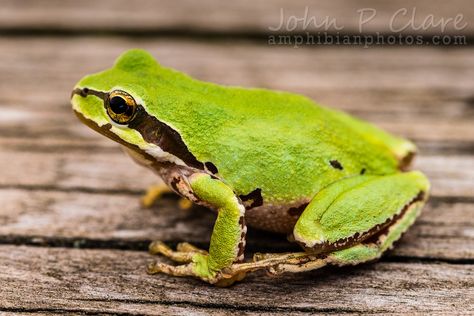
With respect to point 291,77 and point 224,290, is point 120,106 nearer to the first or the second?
point 224,290

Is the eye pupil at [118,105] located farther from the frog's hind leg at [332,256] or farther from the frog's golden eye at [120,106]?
the frog's hind leg at [332,256]

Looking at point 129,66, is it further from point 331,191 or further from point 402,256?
point 402,256

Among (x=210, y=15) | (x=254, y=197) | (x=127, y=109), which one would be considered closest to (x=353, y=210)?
(x=254, y=197)

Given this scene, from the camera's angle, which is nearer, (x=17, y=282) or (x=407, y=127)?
(x=17, y=282)

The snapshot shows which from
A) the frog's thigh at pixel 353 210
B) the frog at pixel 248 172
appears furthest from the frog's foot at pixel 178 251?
the frog's thigh at pixel 353 210

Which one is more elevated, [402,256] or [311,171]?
[311,171]

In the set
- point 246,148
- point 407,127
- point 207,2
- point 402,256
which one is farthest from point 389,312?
point 207,2

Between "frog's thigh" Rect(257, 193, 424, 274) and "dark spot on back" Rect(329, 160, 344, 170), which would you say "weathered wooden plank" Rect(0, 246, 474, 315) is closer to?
"frog's thigh" Rect(257, 193, 424, 274)
